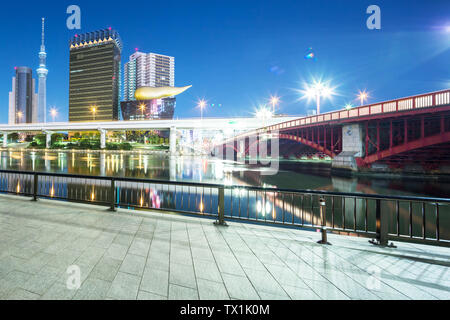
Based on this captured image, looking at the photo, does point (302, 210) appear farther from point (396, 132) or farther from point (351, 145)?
point (396, 132)

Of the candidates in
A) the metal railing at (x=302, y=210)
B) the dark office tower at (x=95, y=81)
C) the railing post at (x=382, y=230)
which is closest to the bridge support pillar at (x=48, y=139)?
the dark office tower at (x=95, y=81)

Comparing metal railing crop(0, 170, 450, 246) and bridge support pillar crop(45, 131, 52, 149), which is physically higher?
bridge support pillar crop(45, 131, 52, 149)

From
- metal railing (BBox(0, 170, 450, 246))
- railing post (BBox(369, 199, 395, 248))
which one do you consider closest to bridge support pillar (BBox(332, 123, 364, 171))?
metal railing (BBox(0, 170, 450, 246))

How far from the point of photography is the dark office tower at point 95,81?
148 m

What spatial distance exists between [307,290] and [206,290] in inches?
63.7

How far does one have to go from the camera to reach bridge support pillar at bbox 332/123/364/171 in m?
28.7

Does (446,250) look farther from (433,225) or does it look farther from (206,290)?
(433,225)

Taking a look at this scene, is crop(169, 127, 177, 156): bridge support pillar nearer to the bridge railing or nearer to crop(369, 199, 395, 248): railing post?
the bridge railing

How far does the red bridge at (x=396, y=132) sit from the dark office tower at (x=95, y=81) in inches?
6081

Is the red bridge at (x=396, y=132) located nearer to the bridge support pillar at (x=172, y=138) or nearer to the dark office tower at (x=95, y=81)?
the bridge support pillar at (x=172, y=138)

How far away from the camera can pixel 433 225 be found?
436 inches

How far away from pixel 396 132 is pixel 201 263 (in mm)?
33730

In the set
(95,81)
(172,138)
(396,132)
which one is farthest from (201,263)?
(95,81)

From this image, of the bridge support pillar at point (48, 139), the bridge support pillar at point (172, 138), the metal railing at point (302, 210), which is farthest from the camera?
the bridge support pillar at point (48, 139)
